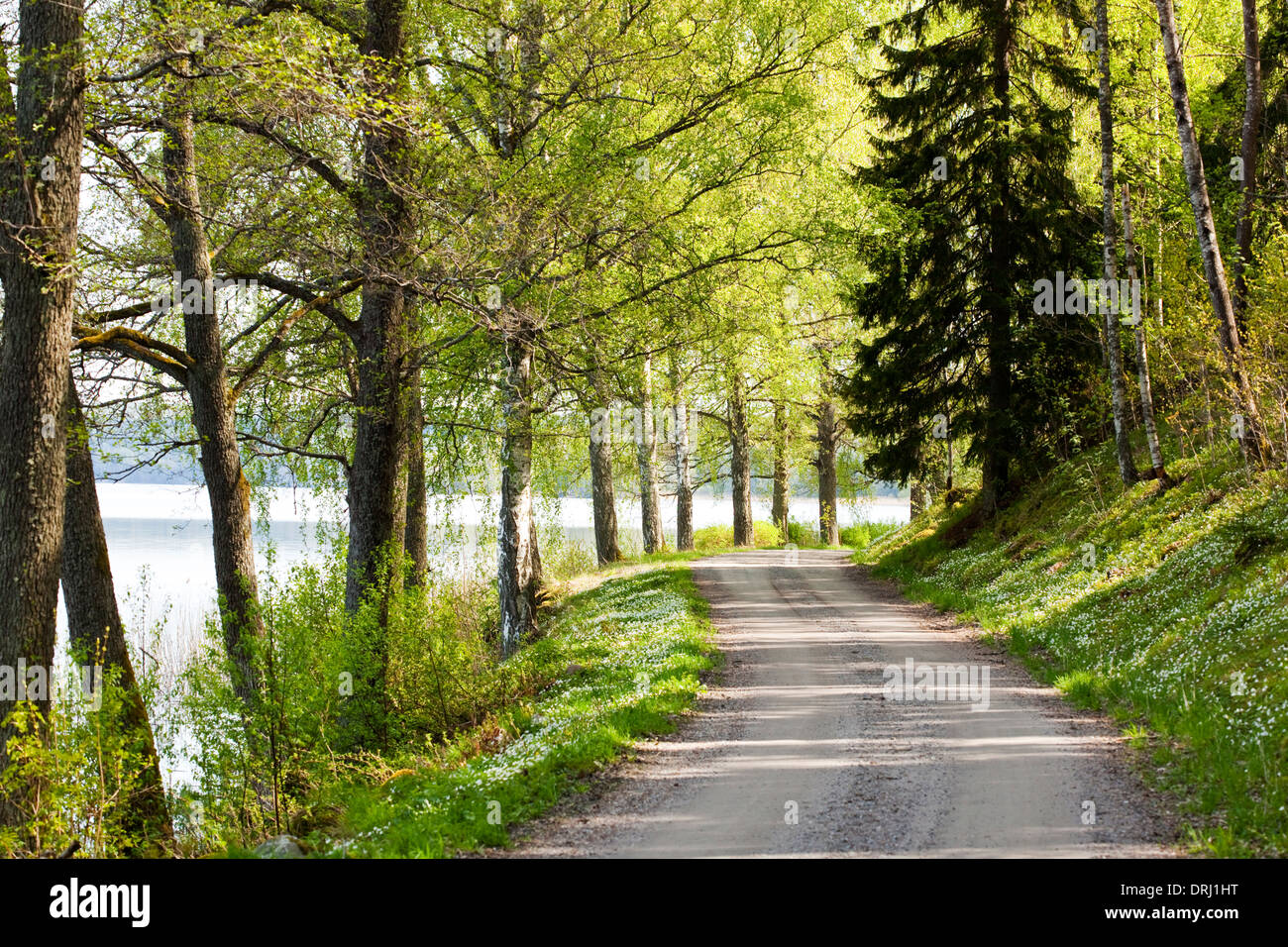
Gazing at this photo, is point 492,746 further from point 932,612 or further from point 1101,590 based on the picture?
point 932,612

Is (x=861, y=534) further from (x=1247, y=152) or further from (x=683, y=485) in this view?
(x=1247, y=152)

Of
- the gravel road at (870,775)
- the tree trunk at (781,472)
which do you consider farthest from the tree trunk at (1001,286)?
the tree trunk at (781,472)

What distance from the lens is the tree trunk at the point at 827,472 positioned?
133 ft

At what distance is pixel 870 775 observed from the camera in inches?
371

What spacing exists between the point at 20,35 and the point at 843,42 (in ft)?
56.5

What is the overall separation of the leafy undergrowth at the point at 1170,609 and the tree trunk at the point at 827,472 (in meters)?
16.6

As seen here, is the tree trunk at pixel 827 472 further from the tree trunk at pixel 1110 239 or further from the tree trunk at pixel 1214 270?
the tree trunk at pixel 1214 270

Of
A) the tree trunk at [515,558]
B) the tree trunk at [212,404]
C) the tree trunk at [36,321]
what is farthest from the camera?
the tree trunk at [515,558]

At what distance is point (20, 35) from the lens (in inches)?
402

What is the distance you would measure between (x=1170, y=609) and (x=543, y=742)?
863 cm

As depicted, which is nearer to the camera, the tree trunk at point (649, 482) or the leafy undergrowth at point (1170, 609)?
the leafy undergrowth at point (1170, 609)

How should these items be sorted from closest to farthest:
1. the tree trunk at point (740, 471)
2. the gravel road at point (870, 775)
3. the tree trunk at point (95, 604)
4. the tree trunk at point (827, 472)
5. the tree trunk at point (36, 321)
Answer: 1. the gravel road at point (870, 775)
2. the tree trunk at point (36, 321)
3. the tree trunk at point (95, 604)
4. the tree trunk at point (740, 471)
5. the tree trunk at point (827, 472)

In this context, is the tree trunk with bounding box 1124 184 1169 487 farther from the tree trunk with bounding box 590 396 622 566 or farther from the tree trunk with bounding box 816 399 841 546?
the tree trunk with bounding box 816 399 841 546

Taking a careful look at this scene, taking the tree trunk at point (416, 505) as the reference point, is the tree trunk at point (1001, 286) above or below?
above
